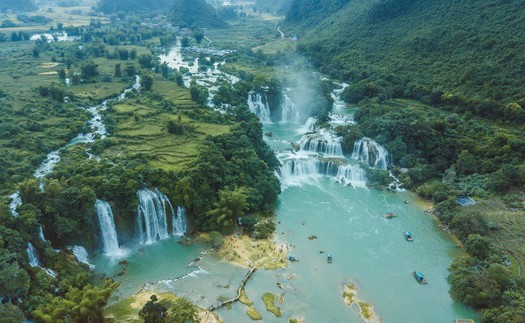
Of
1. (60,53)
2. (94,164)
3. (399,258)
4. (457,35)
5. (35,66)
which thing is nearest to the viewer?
(399,258)

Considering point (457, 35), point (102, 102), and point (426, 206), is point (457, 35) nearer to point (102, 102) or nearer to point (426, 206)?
point (426, 206)

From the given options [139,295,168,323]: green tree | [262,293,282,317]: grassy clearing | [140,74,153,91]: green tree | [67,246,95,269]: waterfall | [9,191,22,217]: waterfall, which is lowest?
[262,293,282,317]: grassy clearing

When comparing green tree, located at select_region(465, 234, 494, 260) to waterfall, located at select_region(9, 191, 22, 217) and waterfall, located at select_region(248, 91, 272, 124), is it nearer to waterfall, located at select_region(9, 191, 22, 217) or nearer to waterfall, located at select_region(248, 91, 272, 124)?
waterfall, located at select_region(9, 191, 22, 217)

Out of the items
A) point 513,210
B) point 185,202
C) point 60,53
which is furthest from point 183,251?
point 60,53

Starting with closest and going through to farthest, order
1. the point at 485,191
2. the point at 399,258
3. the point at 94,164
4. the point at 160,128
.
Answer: the point at 399,258 < the point at 94,164 < the point at 485,191 < the point at 160,128

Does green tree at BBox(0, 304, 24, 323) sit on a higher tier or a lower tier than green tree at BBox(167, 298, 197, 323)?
higher

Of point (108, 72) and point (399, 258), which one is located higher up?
point (108, 72)

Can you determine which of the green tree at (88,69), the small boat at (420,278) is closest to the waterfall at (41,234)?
the small boat at (420,278)

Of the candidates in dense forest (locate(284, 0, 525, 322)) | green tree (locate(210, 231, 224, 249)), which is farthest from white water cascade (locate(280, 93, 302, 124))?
green tree (locate(210, 231, 224, 249))
